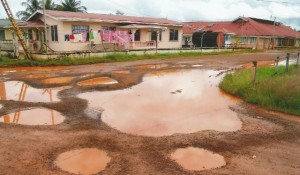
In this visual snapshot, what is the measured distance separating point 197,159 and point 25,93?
7736mm

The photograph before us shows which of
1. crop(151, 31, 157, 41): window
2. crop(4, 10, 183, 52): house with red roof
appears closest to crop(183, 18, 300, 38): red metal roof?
crop(151, 31, 157, 41): window

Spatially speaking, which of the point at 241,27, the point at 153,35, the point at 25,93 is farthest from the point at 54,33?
the point at 241,27

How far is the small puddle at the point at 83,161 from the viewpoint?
17.1 ft

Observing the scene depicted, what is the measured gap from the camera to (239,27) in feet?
149

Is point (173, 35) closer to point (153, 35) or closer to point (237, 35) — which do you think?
point (153, 35)

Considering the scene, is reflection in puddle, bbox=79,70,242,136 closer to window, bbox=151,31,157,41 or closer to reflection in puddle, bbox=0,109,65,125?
reflection in puddle, bbox=0,109,65,125

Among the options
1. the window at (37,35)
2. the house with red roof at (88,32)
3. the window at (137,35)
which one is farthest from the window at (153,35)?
the window at (37,35)

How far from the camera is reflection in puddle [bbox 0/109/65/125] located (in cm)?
771

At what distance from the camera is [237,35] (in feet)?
139

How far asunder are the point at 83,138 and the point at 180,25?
26.2m

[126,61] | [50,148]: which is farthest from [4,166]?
[126,61]

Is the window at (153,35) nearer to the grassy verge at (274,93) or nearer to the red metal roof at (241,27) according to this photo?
Answer: the red metal roof at (241,27)

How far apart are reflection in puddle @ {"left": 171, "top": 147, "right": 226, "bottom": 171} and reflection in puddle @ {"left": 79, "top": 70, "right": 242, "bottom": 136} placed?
112cm

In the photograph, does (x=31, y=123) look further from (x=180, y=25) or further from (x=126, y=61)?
(x=180, y=25)
